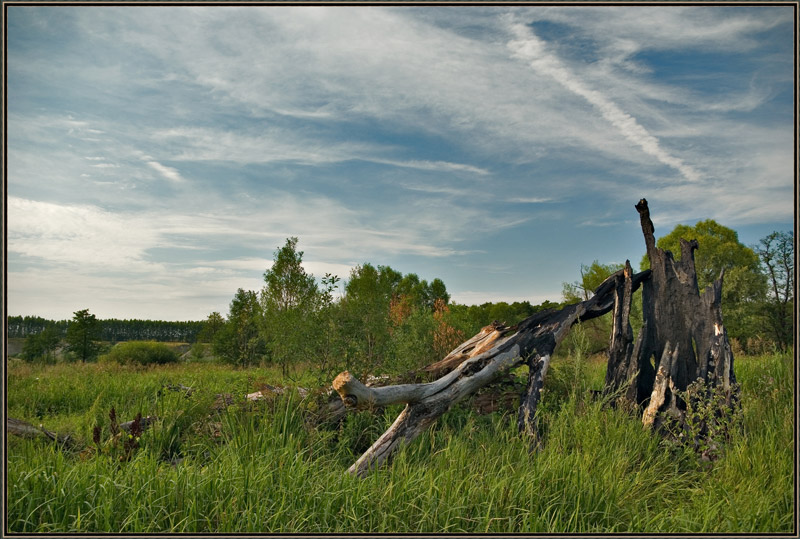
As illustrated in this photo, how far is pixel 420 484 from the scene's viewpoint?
4.52 meters

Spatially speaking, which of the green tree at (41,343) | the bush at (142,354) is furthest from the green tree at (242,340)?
the green tree at (41,343)

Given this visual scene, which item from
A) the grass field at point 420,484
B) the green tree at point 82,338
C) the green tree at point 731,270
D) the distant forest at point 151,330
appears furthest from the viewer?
the distant forest at point 151,330

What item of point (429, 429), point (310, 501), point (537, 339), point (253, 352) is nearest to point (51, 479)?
point (310, 501)

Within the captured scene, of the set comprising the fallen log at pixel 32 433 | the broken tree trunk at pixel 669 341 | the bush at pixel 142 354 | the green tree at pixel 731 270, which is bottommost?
the fallen log at pixel 32 433

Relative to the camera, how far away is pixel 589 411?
622cm

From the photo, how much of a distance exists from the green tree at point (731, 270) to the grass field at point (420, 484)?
1078cm

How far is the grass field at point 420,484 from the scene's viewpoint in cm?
401

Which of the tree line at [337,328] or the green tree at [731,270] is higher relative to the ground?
the green tree at [731,270]

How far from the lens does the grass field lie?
4008 mm

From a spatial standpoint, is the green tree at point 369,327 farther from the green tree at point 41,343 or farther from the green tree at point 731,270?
the green tree at point 41,343

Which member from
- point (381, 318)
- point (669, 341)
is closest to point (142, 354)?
point (381, 318)

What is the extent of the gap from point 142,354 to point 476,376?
18130mm

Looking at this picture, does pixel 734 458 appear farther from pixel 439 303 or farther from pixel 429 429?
pixel 439 303

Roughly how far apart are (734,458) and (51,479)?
6.29 meters
